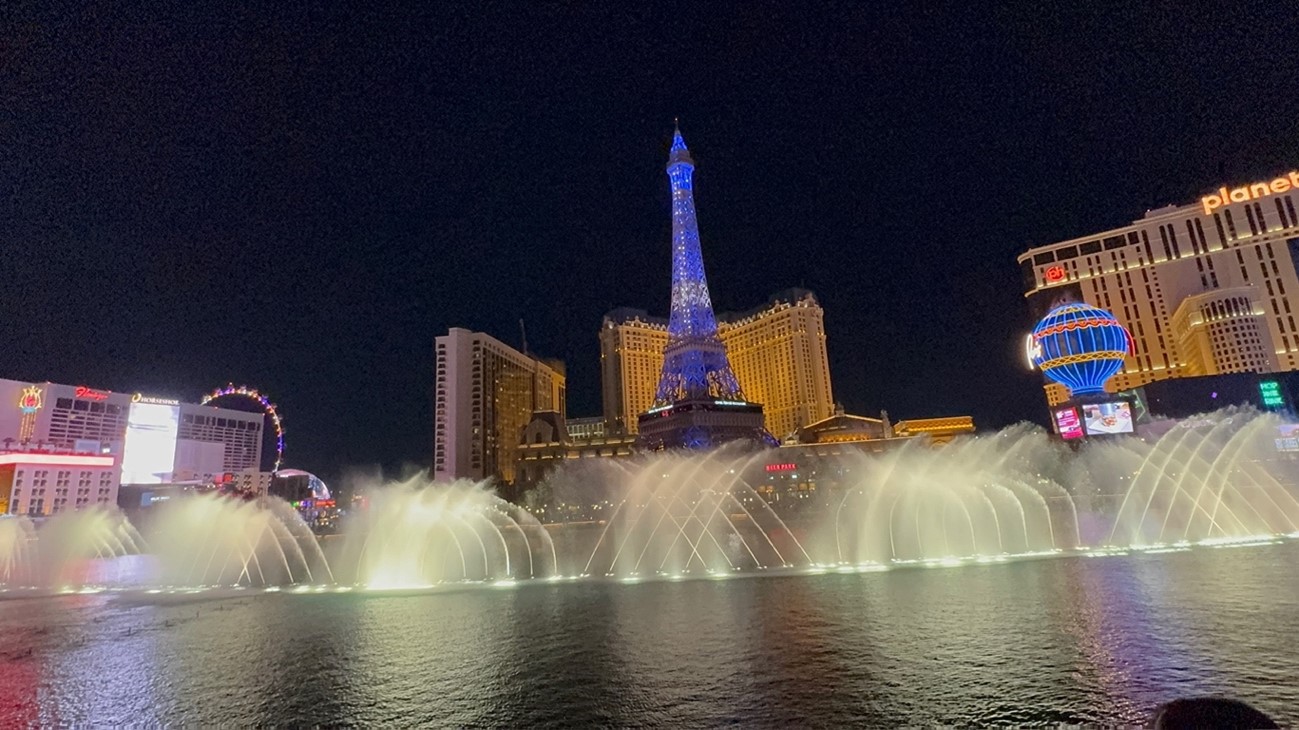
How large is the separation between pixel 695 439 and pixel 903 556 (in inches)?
3083

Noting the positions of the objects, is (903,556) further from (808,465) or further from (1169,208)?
(1169,208)

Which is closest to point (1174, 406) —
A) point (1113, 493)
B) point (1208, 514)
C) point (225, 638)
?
point (1113, 493)

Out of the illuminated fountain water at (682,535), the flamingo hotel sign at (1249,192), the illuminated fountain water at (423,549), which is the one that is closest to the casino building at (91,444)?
the illuminated fountain water at (682,535)

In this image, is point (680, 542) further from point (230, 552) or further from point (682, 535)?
point (230, 552)

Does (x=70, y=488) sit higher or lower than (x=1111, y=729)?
higher

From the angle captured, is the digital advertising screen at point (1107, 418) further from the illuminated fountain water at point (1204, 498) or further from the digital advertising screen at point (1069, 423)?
the illuminated fountain water at point (1204, 498)

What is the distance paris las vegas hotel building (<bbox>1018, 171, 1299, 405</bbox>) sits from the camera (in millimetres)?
96938

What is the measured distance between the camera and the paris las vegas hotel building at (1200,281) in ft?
318

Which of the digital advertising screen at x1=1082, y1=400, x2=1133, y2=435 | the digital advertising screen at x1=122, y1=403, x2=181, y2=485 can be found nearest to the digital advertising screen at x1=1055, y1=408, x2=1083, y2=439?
the digital advertising screen at x1=1082, y1=400, x2=1133, y2=435

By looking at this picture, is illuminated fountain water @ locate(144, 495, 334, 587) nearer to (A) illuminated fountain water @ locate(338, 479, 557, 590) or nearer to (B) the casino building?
(A) illuminated fountain water @ locate(338, 479, 557, 590)

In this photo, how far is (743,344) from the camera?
156 m

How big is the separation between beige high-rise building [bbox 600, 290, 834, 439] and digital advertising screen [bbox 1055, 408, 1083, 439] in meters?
68.3

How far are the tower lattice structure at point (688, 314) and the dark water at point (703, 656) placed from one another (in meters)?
85.5

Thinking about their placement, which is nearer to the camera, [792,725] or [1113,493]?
[792,725]
